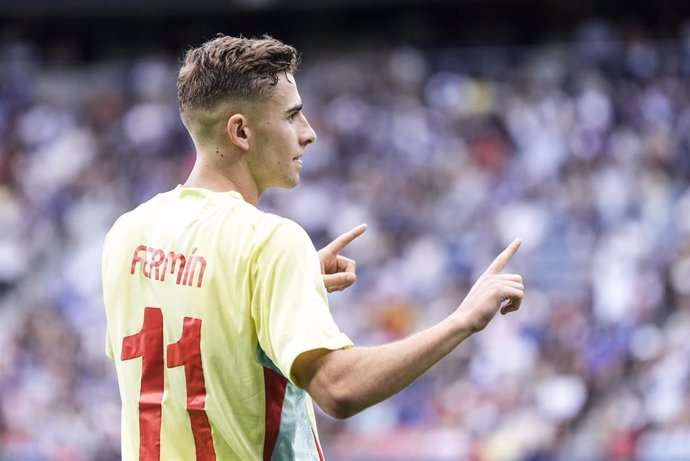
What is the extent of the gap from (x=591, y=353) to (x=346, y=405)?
906cm

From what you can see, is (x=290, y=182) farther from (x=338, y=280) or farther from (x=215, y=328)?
(x=215, y=328)

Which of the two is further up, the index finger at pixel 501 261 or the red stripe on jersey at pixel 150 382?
the index finger at pixel 501 261

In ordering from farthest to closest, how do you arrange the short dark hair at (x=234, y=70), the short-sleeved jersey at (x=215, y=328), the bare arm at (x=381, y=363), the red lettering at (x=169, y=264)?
the short dark hair at (x=234, y=70), the red lettering at (x=169, y=264), the short-sleeved jersey at (x=215, y=328), the bare arm at (x=381, y=363)

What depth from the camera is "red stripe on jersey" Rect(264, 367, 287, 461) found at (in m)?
2.93

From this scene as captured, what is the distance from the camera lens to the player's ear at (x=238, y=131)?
307 cm

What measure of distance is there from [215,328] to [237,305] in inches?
3.2

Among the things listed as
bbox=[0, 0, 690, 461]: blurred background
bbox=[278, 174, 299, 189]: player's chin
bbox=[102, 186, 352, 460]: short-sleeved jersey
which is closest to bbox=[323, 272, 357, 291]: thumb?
bbox=[278, 174, 299, 189]: player's chin

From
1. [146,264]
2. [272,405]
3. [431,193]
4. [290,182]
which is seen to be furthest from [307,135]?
[431,193]

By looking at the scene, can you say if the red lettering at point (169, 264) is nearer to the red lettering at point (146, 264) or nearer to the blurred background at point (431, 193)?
the red lettering at point (146, 264)

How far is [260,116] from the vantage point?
121 inches

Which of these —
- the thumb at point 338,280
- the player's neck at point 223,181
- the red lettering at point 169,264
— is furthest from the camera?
the thumb at point 338,280

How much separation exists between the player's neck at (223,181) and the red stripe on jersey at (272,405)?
1.60 feet

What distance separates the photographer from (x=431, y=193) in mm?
14406

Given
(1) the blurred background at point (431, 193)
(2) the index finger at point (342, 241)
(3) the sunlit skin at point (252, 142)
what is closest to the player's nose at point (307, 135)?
(3) the sunlit skin at point (252, 142)
